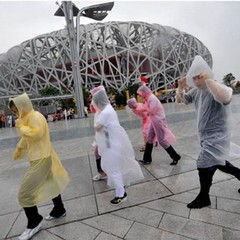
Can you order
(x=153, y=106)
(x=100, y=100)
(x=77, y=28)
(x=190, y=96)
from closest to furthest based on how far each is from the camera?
(x=190, y=96) → (x=100, y=100) → (x=153, y=106) → (x=77, y=28)

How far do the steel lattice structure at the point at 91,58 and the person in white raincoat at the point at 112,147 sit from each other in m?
53.0

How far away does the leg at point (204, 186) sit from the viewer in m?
2.77

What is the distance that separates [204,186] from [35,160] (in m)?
1.91

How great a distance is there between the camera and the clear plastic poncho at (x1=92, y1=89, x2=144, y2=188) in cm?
323

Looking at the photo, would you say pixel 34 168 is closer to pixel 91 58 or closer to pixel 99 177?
pixel 99 177

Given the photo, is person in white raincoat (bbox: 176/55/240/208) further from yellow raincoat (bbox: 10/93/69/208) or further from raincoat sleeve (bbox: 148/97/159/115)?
raincoat sleeve (bbox: 148/97/159/115)

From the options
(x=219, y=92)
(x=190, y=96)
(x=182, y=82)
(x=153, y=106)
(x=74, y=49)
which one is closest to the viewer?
(x=219, y=92)

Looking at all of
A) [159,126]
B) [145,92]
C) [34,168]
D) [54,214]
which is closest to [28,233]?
[54,214]

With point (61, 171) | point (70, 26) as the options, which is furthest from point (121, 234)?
point (70, 26)

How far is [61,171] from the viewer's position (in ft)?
9.60

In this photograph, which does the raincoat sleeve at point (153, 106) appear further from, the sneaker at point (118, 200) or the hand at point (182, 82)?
the sneaker at point (118, 200)

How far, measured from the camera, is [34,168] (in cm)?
263

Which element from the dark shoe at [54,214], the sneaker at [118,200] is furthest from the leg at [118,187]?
the dark shoe at [54,214]

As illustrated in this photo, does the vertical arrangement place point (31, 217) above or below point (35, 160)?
below
